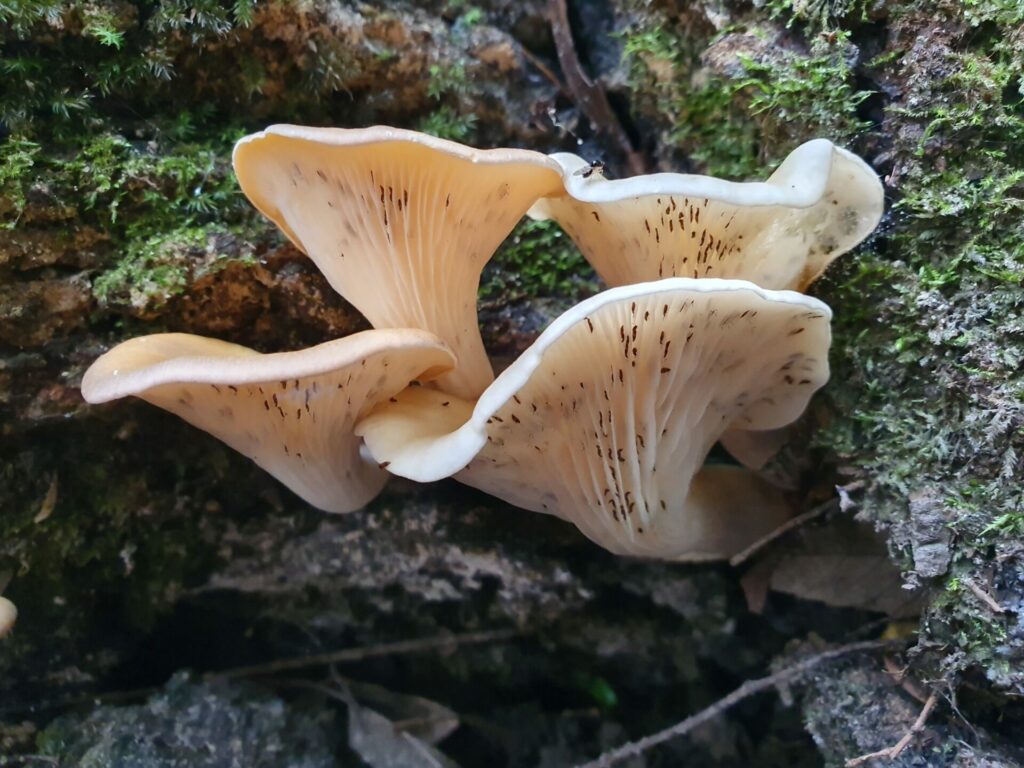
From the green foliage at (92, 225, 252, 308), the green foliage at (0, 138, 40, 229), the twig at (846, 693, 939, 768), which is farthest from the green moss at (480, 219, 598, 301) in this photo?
the twig at (846, 693, 939, 768)

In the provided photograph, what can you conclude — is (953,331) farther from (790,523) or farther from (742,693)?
(742,693)

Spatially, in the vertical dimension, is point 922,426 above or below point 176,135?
below

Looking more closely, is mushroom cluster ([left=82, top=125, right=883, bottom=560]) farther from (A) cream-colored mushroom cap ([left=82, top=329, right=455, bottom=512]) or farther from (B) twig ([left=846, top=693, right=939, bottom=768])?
(B) twig ([left=846, top=693, right=939, bottom=768])

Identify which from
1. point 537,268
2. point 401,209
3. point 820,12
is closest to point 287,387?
point 401,209

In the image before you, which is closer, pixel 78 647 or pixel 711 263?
pixel 711 263

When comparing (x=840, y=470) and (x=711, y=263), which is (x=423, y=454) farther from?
(x=840, y=470)

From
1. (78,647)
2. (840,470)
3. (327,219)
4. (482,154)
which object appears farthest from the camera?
(78,647)

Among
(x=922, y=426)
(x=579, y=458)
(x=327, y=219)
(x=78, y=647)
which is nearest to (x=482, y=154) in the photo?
(x=327, y=219)

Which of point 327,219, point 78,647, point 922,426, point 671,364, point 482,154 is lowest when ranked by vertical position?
point 78,647
